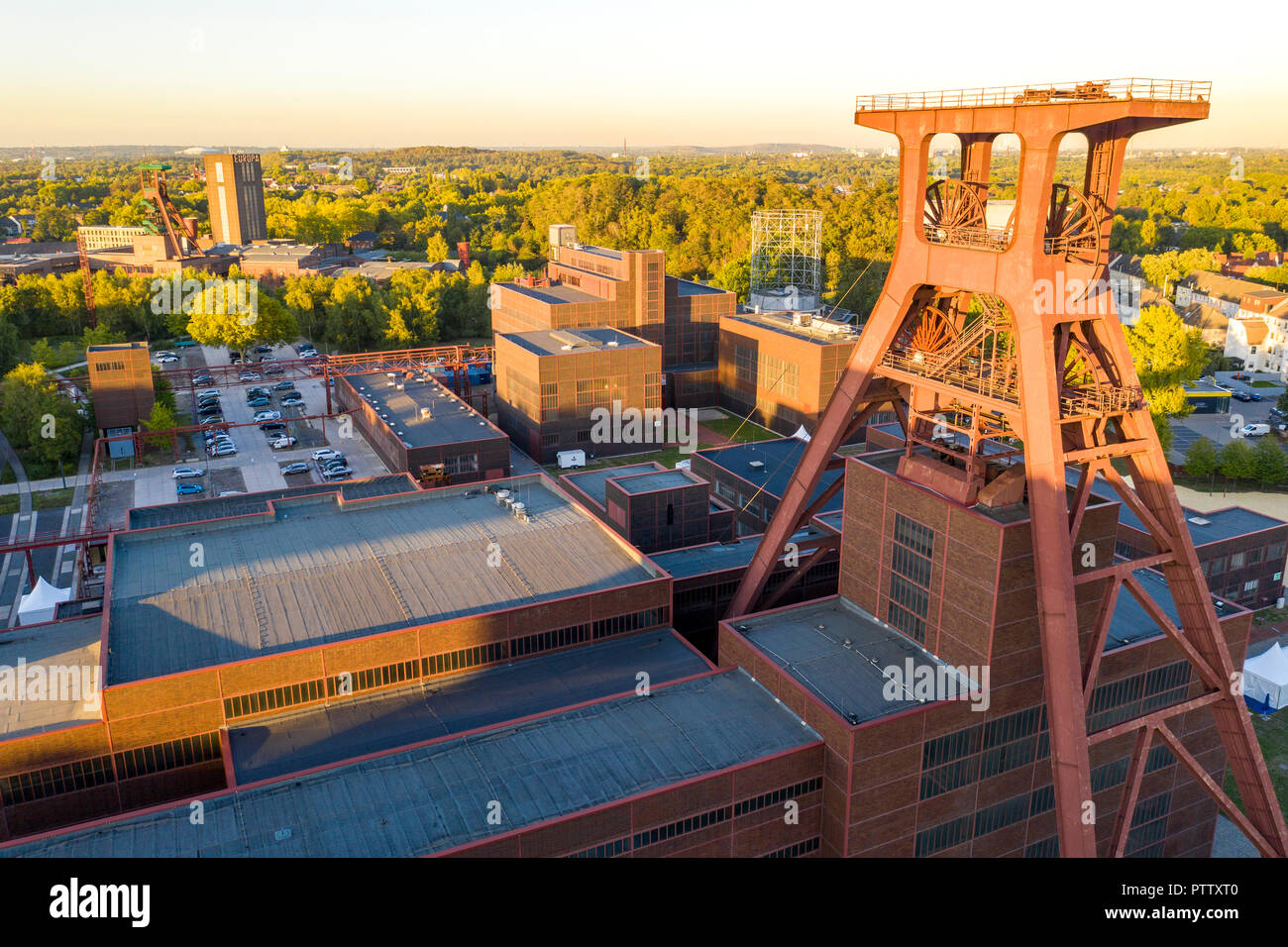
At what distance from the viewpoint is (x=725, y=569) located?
4181cm

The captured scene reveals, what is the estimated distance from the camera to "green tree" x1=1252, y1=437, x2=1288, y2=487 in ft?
226

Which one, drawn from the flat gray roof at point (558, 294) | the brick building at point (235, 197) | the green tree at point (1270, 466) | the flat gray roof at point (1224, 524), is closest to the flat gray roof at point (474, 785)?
the flat gray roof at point (1224, 524)

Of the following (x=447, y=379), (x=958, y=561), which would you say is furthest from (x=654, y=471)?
(x=447, y=379)

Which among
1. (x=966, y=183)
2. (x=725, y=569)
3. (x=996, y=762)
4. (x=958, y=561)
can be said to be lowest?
(x=996, y=762)

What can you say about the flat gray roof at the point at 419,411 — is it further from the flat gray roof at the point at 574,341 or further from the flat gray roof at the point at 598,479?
the flat gray roof at the point at 598,479

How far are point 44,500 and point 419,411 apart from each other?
2698cm

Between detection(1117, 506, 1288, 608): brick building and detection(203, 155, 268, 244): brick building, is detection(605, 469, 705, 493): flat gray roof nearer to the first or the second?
detection(1117, 506, 1288, 608): brick building

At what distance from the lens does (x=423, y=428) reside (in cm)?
6838

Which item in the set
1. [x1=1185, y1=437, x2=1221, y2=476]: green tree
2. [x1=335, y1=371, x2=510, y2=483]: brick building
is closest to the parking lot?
[x1=335, y1=371, x2=510, y2=483]: brick building

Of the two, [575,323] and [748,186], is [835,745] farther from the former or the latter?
[748,186]

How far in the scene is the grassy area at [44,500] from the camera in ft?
212

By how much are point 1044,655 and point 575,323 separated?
217 feet

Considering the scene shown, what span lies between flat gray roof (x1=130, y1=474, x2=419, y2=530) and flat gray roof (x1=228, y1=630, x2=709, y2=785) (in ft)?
50.9

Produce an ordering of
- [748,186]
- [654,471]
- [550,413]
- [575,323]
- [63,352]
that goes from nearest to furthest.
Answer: [654,471], [550,413], [575,323], [63,352], [748,186]
